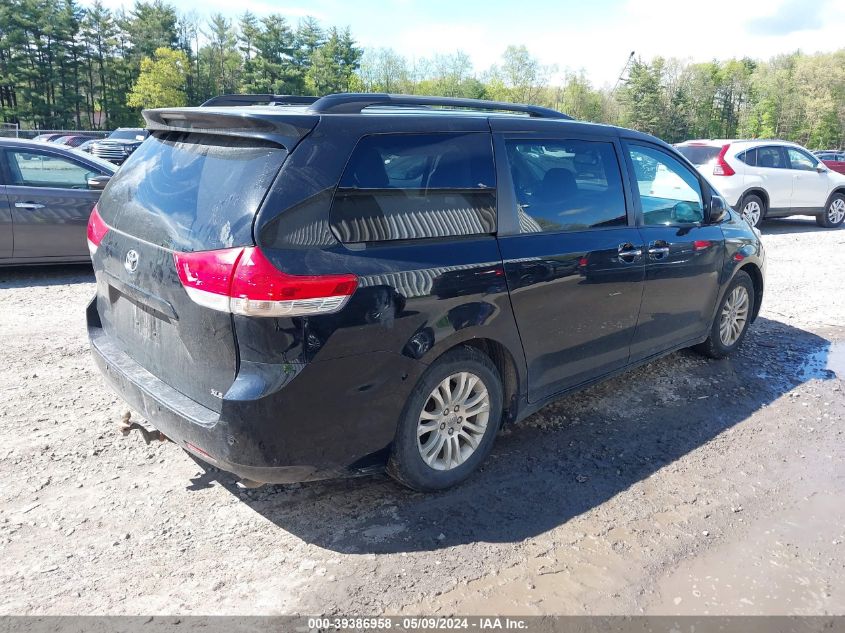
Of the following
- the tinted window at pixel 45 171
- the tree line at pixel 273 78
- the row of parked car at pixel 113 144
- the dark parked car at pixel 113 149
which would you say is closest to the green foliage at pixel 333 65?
the tree line at pixel 273 78

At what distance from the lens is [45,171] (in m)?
7.57

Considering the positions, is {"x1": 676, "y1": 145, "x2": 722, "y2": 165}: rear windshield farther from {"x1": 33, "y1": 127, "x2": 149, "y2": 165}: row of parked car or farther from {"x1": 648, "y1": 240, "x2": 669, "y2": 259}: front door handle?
{"x1": 33, "y1": 127, "x2": 149, "y2": 165}: row of parked car

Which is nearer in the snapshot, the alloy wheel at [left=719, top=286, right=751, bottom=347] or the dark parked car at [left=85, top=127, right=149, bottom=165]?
the alloy wheel at [left=719, top=286, right=751, bottom=347]

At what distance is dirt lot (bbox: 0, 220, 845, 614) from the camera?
2.74m

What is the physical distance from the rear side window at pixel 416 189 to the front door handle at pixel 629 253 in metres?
1.13

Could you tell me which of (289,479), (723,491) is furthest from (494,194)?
(723,491)

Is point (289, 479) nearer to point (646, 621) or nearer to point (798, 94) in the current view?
point (646, 621)

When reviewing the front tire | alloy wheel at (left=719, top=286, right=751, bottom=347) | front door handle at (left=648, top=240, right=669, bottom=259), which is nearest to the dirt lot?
the front tire

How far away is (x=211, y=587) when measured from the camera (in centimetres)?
271

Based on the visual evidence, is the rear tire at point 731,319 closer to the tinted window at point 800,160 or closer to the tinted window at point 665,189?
the tinted window at point 665,189

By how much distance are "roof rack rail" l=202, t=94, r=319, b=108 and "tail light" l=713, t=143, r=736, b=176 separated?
38.5 ft

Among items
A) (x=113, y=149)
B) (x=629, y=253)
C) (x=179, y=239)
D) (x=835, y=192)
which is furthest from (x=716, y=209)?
(x=113, y=149)

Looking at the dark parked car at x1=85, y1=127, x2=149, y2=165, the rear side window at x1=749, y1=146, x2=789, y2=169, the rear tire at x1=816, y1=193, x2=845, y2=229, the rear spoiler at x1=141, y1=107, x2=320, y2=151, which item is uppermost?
the rear spoiler at x1=141, y1=107, x2=320, y2=151

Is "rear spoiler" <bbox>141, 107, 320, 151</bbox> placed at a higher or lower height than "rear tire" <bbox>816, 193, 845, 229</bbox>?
higher
